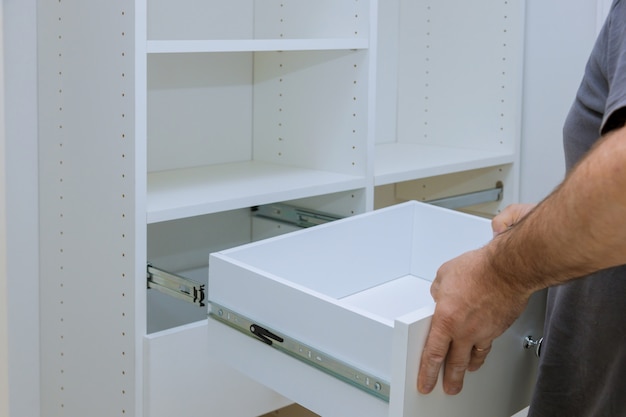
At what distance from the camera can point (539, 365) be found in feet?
3.34

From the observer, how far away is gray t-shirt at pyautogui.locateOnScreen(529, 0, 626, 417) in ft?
3.05

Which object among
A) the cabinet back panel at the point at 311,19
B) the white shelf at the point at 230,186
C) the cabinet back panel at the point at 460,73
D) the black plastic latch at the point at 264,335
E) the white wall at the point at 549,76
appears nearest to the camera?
the black plastic latch at the point at 264,335

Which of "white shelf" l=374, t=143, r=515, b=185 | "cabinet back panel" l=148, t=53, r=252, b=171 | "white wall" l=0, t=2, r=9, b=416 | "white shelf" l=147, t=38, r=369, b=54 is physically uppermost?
"white shelf" l=147, t=38, r=369, b=54

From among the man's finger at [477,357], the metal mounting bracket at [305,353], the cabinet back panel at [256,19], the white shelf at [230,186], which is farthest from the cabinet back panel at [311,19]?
the man's finger at [477,357]

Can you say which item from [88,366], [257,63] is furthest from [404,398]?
[257,63]

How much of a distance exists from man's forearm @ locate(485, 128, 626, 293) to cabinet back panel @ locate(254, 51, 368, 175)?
770 millimetres

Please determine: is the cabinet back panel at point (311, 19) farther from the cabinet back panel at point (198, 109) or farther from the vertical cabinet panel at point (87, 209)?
the vertical cabinet panel at point (87, 209)

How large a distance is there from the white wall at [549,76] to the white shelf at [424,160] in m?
0.06

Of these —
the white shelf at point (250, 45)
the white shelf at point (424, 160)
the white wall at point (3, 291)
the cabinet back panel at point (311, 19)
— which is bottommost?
the white wall at point (3, 291)

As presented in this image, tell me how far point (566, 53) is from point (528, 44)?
0.31ft

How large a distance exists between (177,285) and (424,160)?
0.74m

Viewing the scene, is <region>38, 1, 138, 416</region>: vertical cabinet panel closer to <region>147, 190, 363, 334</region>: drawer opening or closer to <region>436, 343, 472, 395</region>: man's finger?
<region>147, 190, 363, 334</region>: drawer opening

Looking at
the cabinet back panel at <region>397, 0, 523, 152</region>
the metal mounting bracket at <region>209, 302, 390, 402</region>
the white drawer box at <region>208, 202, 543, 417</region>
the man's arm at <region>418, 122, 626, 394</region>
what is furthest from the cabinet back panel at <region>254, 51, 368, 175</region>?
the man's arm at <region>418, 122, 626, 394</region>

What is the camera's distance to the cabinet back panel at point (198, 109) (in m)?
1.63
